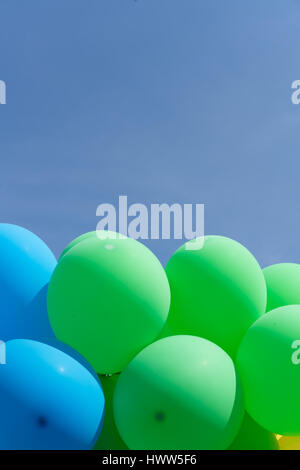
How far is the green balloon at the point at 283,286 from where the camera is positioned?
3858mm

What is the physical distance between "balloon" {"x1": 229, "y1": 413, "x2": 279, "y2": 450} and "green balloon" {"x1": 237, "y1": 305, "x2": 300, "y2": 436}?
0.24m

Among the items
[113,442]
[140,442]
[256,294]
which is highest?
[256,294]

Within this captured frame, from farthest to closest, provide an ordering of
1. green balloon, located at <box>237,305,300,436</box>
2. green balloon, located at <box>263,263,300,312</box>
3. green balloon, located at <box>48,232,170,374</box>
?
1. green balloon, located at <box>263,263,300,312</box>
2. green balloon, located at <box>48,232,170,374</box>
3. green balloon, located at <box>237,305,300,436</box>

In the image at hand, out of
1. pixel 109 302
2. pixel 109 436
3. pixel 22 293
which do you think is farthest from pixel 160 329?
pixel 22 293

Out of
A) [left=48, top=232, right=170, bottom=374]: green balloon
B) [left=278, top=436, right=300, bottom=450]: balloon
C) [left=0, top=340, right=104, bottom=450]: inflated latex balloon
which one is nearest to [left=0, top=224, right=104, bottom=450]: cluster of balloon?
[left=0, top=340, right=104, bottom=450]: inflated latex balloon

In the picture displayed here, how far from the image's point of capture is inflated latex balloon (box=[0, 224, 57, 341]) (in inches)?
146

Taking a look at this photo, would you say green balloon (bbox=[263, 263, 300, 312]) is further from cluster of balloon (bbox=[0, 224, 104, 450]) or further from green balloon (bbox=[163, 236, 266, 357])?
cluster of balloon (bbox=[0, 224, 104, 450])

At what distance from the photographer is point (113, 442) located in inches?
129

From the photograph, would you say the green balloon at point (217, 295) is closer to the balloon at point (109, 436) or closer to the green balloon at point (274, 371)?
the green balloon at point (274, 371)

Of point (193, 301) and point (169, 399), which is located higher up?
point (193, 301)

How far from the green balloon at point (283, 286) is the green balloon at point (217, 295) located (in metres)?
0.35
